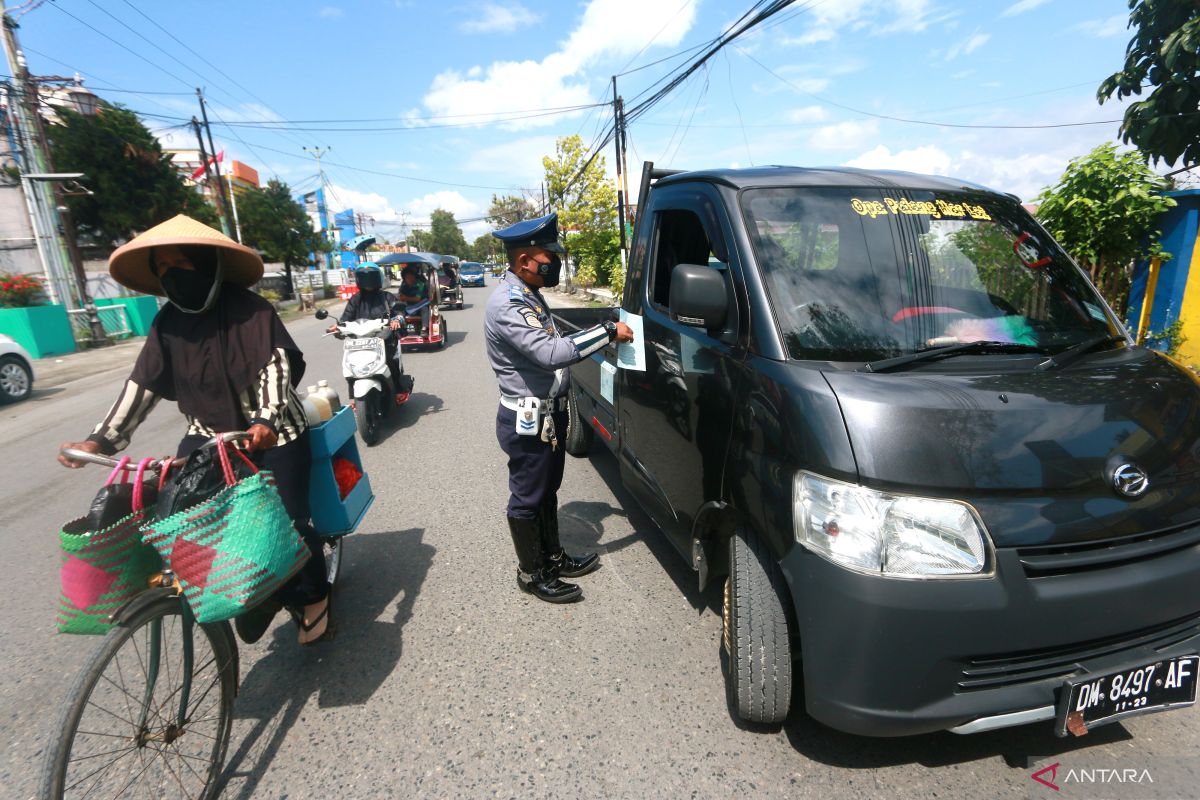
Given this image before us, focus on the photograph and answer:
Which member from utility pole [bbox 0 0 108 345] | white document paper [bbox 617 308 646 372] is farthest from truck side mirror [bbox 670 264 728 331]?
utility pole [bbox 0 0 108 345]

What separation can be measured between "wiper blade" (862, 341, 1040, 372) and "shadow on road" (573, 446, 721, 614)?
1.56m

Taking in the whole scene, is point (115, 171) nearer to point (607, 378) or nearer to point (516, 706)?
point (607, 378)

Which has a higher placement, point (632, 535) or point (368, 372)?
point (368, 372)

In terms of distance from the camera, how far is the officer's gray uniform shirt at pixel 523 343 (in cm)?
274

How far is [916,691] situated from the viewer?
5.71 ft

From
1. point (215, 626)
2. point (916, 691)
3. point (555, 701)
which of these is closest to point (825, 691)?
point (916, 691)

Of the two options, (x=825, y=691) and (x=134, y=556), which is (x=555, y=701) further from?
(x=134, y=556)

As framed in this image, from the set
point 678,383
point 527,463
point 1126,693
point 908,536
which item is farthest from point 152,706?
point 1126,693

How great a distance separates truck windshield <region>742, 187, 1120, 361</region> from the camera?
2.20m

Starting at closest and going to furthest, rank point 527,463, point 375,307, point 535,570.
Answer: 1. point 527,463
2. point 535,570
3. point 375,307

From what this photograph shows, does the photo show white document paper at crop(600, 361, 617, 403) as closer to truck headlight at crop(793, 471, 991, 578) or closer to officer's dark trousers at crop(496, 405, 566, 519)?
officer's dark trousers at crop(496, 405, 566, 519)

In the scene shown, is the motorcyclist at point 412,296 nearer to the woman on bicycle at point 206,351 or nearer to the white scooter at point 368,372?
the white scooter at point 368,372

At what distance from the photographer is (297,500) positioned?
2.60 meters

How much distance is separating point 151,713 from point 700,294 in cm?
233
